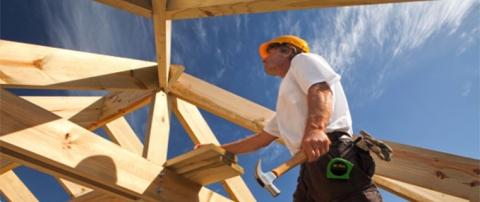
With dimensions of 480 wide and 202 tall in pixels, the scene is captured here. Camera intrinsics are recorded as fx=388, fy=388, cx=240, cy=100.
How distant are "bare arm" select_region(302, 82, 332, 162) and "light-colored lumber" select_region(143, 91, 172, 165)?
4.25 feet

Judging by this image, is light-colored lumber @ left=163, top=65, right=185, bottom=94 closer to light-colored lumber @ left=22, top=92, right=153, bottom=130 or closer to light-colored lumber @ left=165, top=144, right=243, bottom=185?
light-colored lumber @ left=22, top=92, right=153, bottom=130

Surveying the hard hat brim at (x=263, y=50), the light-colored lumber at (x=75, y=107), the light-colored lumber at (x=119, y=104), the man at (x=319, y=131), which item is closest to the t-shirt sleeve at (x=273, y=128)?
the man at (x=319, y=131)

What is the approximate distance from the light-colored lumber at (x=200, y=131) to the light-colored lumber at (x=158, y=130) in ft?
0.66

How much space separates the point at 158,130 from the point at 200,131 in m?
0.67

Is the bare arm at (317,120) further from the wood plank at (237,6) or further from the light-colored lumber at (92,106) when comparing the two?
the light-colored lumber at (92,106)

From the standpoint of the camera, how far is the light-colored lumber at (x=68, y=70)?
2.16 meters

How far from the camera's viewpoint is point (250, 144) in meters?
2.13

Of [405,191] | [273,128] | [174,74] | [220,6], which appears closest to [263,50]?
[273,128]

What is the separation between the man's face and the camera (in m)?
2.13

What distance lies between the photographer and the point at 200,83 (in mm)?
3168

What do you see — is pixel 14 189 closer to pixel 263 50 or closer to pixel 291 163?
pixel 263 50

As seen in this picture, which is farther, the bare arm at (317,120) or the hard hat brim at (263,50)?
the hard hat brim at (263,50)

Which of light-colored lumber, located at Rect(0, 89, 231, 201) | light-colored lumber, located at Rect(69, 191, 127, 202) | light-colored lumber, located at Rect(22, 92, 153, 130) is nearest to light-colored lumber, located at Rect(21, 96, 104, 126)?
light-colored lumber, located at Rect(22, 92, 153, 130)

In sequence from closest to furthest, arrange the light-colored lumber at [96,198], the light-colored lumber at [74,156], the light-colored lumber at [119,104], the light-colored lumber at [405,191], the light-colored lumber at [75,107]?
1. the light-colored lumber at [74,156]
2. the light-colored lumber at [96,198]
3. the light-colored lumber at [405,191]
4. the light-colored lumber at [119,104]
5. the light-colored lumber at [75,107]
